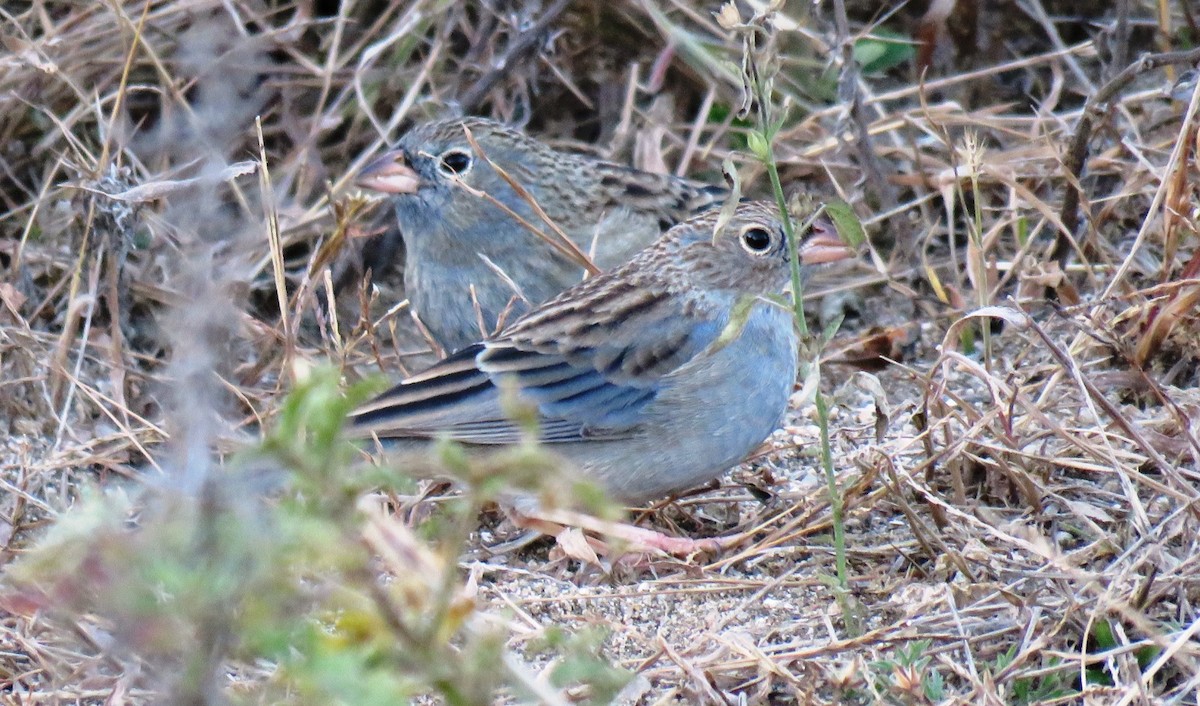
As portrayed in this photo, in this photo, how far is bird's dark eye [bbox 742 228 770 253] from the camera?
14.1ft

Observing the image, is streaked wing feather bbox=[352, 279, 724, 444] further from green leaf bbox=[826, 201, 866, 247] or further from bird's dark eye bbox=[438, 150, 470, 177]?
bird's dark eye bbox=[438, 150, 470, 177]

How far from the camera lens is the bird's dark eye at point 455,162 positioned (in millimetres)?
5129

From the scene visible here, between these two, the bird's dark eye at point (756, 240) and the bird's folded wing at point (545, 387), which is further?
the bird's dark eye at point (756, 240)

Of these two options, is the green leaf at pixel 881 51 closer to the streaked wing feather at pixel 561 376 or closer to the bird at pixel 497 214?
the bird at pixel 497 214

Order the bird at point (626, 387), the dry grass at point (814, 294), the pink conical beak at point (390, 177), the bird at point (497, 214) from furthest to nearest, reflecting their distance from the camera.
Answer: the pink conical beak at point (390, 177), the bird at point (497, 214), the bird at point (626, 387), the dry grass at point (814, 294)

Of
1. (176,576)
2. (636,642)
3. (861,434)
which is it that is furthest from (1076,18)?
(176,576)

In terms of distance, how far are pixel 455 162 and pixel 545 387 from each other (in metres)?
1.41

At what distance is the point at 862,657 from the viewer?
2.97m

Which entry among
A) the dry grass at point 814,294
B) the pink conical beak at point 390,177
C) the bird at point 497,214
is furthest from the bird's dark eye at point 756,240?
the pink conical beak at point 390,177

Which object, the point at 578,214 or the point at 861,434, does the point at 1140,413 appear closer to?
the point at 861,434

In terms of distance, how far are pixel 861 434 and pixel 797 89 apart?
2.00 meters

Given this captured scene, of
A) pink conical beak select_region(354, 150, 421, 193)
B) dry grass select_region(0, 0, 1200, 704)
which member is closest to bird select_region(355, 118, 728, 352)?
pink conical beak select_region(354, 150, 421, 193)

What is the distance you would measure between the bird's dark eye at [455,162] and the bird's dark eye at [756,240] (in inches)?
46.9

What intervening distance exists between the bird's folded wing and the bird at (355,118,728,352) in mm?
660
